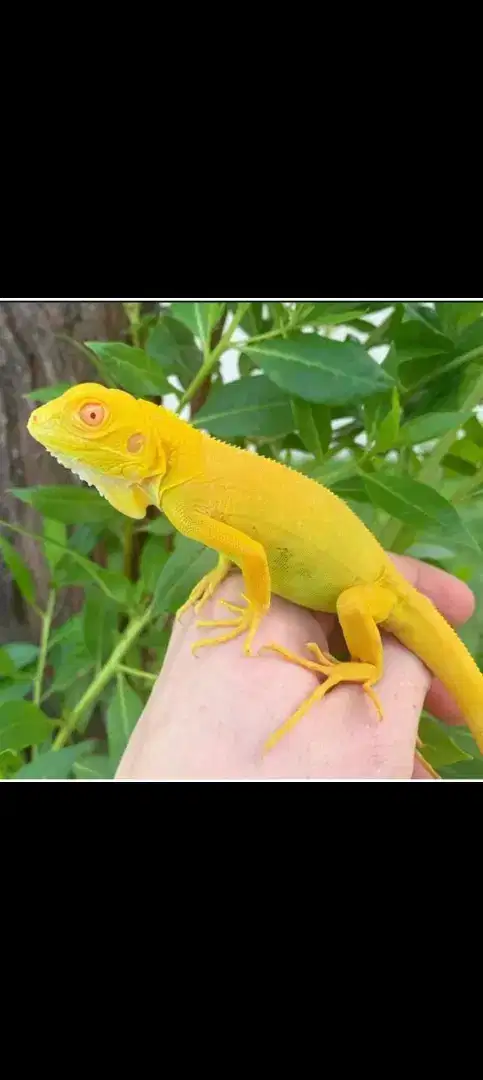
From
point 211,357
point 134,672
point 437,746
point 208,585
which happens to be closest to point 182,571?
point 208,585

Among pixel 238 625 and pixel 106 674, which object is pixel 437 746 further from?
pixel 106 674

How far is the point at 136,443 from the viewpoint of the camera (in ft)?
3.11

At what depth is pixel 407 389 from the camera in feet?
A: 3.30

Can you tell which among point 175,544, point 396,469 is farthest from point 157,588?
point 396,469

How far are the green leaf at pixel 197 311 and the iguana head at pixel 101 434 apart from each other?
0.12 meters

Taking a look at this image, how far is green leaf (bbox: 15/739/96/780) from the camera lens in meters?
1.08

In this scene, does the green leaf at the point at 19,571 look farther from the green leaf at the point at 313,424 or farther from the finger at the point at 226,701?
the green leaf at the point at 313,424

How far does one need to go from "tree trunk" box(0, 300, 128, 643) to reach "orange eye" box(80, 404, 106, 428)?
0.08m

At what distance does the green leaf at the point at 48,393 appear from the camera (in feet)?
3.17

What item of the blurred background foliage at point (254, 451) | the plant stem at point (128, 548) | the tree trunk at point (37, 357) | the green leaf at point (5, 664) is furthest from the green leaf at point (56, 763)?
the tree trunk at point (37, 357)

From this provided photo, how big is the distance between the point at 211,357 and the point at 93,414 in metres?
0.17

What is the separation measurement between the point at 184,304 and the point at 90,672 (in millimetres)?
457

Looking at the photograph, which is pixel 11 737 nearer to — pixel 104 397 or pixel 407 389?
pixel 104 397

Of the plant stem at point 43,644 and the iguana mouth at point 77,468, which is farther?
the plant stem at point 43,644
